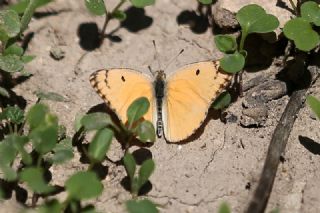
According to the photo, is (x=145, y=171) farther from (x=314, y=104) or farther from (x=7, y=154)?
(x=314, y=104)

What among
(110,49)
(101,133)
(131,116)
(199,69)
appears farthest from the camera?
(110,49)

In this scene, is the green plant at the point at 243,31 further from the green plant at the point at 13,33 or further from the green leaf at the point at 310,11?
the green plant at the point at 13,33

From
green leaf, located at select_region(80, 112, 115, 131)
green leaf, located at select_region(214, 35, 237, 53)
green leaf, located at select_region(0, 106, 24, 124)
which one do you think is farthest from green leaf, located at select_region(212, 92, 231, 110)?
green leaf, located at select_region(0, 106, 24, 124)

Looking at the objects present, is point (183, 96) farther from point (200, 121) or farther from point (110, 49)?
point (110, 49)

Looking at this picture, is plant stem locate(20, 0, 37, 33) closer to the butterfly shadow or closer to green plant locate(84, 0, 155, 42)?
green plant locate(84, 0, 155, 42)

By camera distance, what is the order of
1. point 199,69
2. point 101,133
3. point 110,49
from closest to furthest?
point 101,133 < point 199,69 < point 110,49

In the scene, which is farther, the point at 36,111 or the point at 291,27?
the point at 291,27

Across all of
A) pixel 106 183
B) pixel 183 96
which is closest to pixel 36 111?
pixel 106 183
